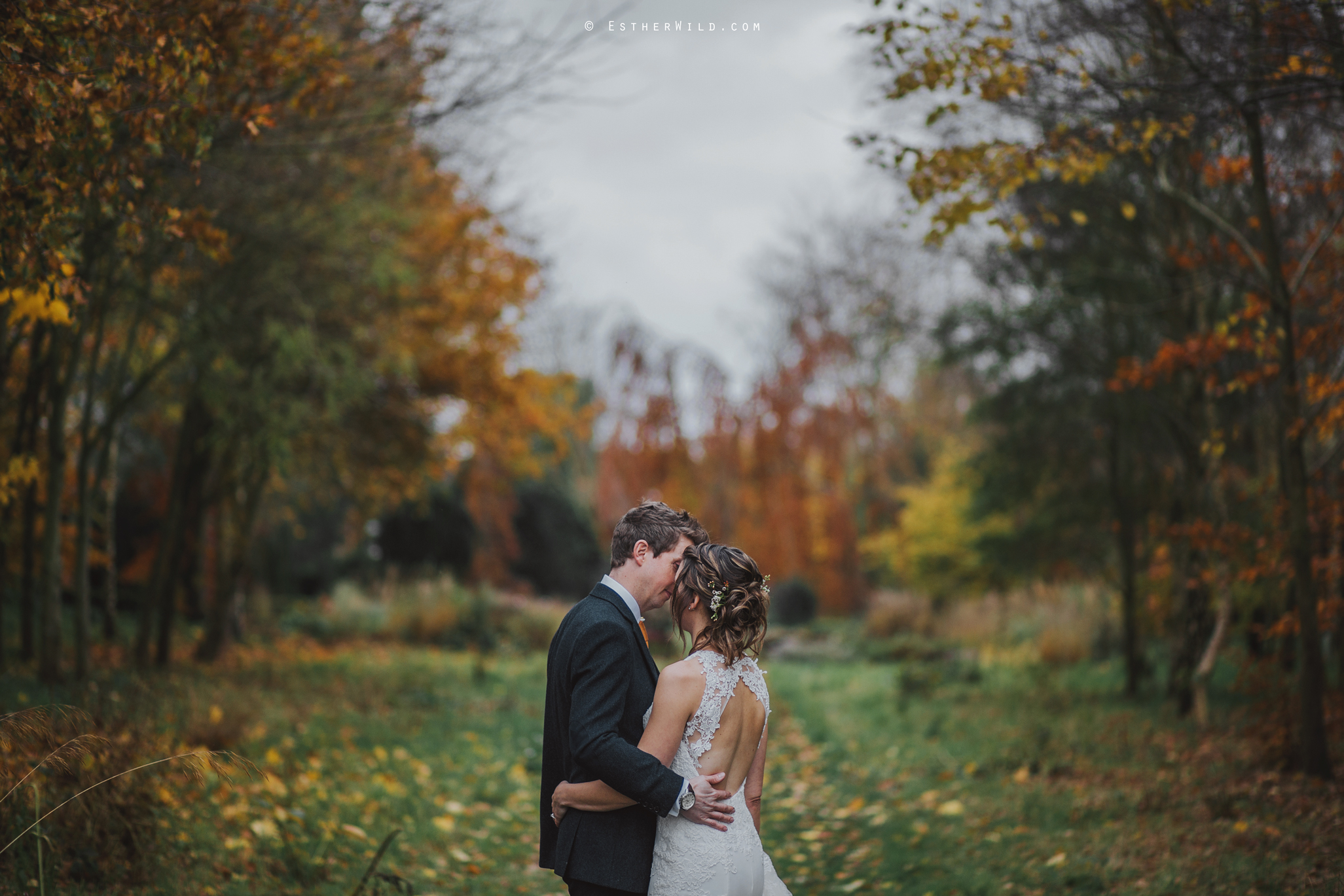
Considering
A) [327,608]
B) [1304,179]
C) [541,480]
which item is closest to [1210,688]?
[1304,179]

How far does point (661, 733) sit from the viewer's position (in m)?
3.01

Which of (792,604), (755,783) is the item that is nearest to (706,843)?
(755,783)

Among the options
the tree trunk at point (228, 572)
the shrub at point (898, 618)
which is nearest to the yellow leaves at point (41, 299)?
the tree trunk at point (228, 572)

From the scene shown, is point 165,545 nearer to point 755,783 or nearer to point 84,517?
point 84,517

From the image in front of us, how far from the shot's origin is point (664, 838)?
10.1 ft

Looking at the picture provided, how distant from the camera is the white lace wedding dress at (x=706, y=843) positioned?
3.04 meters

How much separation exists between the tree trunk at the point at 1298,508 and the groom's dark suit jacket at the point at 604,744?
4504mm

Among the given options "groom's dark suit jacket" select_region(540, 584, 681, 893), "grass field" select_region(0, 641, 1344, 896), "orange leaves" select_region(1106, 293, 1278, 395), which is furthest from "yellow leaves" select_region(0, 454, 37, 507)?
"orange leaves" select_region(1106, 293, 1278, 395)

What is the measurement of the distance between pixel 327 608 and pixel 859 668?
33.0 feet

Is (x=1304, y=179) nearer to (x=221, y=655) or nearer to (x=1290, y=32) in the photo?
(x=1290, y=32)

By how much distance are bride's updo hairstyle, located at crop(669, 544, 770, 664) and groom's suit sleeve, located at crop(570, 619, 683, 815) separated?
0.24 meters

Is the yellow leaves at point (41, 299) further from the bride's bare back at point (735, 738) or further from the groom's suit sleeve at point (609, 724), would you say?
the bride's bare back at point (735, 738)

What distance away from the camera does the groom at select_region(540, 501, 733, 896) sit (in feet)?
9.46

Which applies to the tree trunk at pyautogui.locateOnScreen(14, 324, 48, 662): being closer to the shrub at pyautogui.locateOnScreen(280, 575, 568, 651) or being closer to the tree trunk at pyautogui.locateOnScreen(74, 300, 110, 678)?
the tree trunk at pyautogui.locateOnScreen(74, 300, 110, 678)
